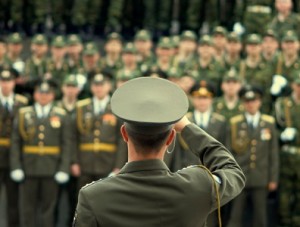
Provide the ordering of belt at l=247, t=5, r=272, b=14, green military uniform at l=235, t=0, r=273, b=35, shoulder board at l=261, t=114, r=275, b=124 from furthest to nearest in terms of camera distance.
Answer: belt at l=247, t=5, r=272, b=14
green military uniform at l=235, t=0, r=273, b=35
shoulder board at l=261, t=114, r=275, b=124

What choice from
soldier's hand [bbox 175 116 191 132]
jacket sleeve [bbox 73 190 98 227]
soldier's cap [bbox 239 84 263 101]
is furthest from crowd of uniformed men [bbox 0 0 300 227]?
jacket sleeve [bbox 73 190 98 227]

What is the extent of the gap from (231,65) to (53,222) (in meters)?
2.88

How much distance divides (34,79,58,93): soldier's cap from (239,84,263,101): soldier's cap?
6.33 feet

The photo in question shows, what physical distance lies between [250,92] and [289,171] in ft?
2.96

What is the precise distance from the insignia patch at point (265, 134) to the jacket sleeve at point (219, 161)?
5359 millimetres

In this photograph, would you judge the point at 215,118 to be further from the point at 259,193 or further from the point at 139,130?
the point at 139,130

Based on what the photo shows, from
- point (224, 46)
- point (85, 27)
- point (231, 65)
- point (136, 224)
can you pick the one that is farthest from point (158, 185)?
point (85, 27)

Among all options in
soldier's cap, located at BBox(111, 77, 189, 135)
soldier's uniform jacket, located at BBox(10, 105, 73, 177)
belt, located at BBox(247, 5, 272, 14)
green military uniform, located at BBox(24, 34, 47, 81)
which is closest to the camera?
soldier's cap, located at BBox(111, 77, 189, 135)

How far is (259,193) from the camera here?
26.7 ft

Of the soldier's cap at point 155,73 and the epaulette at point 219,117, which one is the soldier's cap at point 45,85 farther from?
the epaulette at point 219,117

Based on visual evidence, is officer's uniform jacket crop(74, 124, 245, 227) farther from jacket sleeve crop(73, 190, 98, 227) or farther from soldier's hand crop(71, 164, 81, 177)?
soldier's hand crop(71, 164, 81, 177)

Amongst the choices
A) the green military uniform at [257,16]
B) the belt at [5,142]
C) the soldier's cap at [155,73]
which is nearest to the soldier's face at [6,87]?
the belt at [5,142]

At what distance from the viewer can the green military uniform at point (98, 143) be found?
8156 millimetres

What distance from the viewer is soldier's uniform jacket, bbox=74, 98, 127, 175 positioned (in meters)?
8.16
